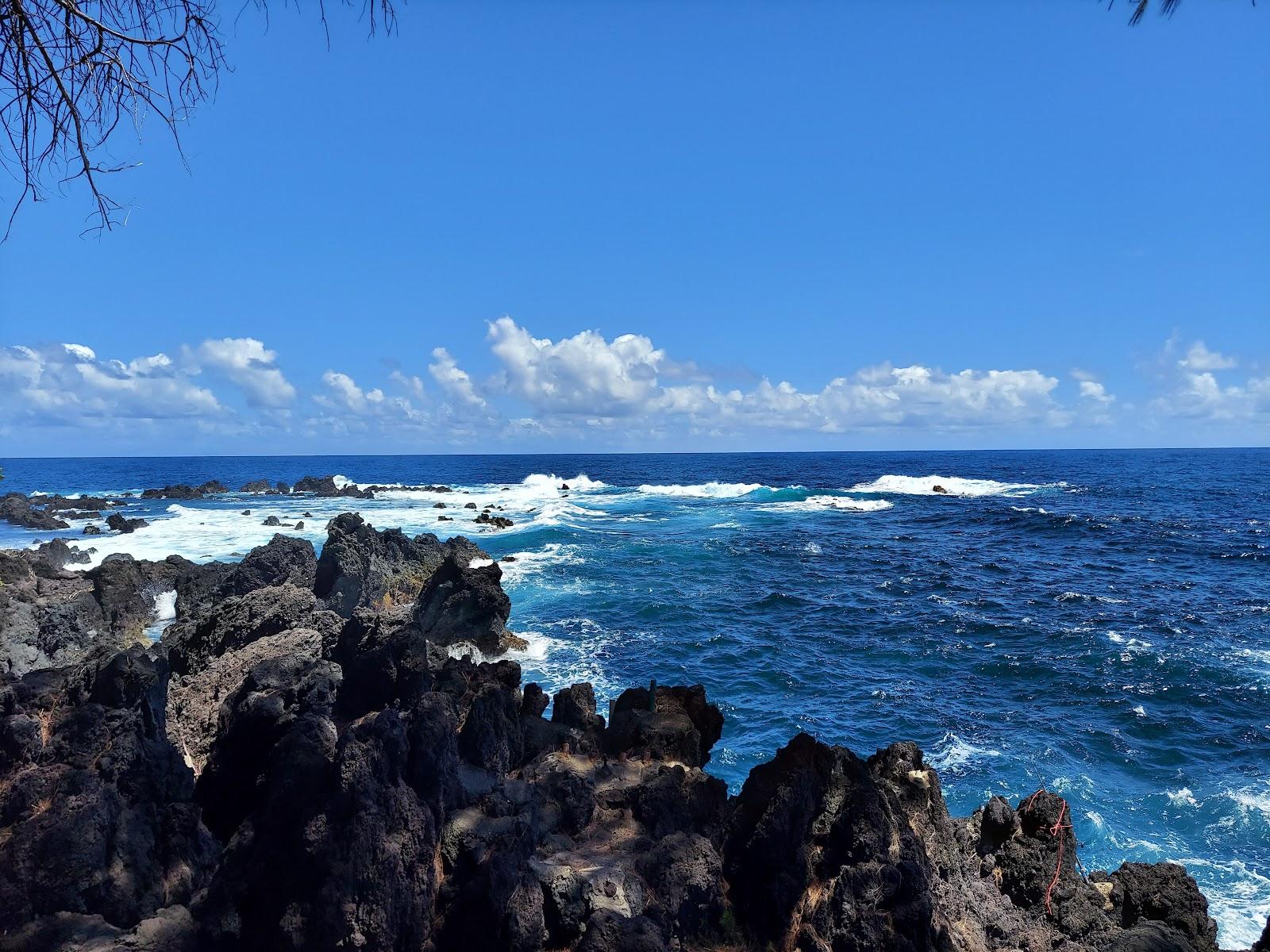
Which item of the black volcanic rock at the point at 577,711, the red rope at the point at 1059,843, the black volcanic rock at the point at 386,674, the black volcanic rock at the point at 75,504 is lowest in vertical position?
the red rope at the point at 1059,843

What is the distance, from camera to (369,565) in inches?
963

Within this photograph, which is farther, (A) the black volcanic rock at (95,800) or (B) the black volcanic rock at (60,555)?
(B) the black volcanic rock at (60,555)

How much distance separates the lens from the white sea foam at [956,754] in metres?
14.5

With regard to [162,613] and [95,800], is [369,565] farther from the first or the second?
[95,800]

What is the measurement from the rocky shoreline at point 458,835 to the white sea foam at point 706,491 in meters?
61.8

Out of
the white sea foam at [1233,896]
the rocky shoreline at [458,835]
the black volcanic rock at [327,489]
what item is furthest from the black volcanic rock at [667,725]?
the black volcanic rock at [327,489]

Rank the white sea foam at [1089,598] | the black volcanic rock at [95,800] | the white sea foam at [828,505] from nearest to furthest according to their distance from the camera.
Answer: the black volcanic rock at [95,800] → the white sea foam at [1089,598] → the white sea foam at [828,505]

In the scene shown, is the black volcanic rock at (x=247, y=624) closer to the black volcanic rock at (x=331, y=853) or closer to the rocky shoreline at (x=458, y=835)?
the rocky shoreline at (x=458, y=835)

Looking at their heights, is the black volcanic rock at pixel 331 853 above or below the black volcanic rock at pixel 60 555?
above

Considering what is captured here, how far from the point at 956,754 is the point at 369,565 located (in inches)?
744

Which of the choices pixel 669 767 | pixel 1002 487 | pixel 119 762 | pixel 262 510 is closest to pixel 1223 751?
pixel 669 767

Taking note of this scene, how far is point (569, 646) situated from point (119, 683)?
14.6m

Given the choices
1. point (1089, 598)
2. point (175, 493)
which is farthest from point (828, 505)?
point (175, 493)

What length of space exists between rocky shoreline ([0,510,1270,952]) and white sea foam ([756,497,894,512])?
5005 cm
